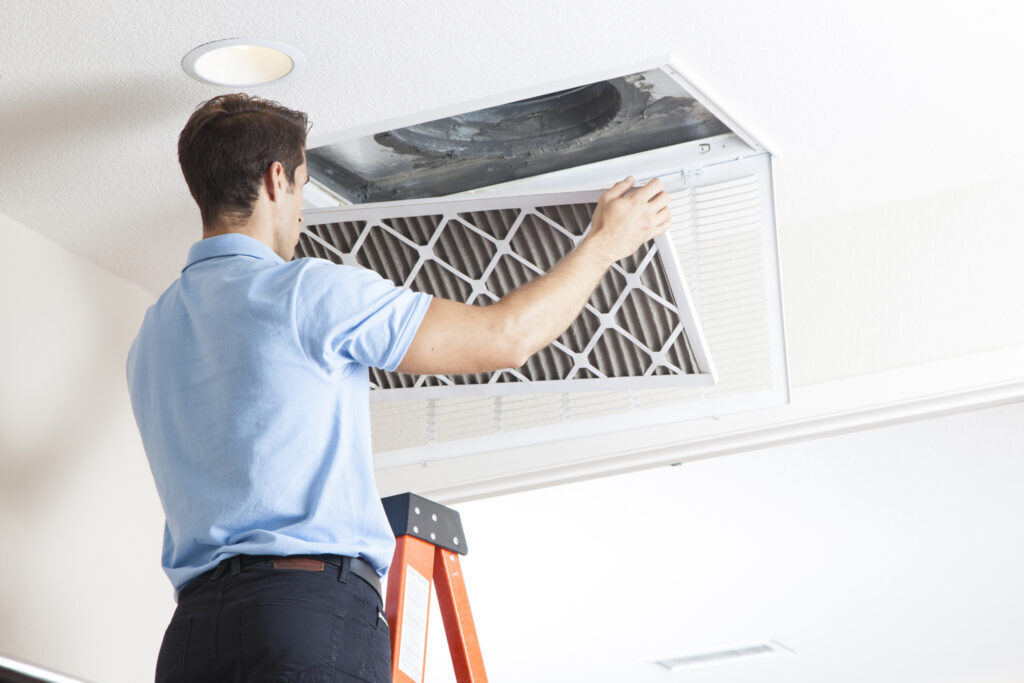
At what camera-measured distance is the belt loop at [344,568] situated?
44.9 inches

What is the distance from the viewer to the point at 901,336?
204 centimetres

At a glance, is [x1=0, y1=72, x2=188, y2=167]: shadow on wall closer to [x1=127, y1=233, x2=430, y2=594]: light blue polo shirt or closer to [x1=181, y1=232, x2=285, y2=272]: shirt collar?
[x1=181, y1=232, x2=285, y2=272]: shirt collar

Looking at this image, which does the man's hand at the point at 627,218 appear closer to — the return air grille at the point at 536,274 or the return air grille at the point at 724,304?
the return air grille at the point at 536,274

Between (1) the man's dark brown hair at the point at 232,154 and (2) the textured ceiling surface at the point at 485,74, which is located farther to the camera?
(2) the textured ceiling surface at the point at 485,74

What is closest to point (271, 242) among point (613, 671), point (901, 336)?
point (901, 336)

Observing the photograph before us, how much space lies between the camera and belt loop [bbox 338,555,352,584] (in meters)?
1.14

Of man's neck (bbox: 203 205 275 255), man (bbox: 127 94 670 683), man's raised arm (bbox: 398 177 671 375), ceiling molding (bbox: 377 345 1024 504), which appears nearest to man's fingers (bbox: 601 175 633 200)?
man's raised arm (bbox: 398 177 671 375)

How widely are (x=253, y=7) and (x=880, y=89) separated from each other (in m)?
0.97

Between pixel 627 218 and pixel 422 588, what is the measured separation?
23.8 inches

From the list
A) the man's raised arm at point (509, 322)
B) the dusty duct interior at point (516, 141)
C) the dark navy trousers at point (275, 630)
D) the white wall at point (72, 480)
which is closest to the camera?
the dark navy trousers at point (275, 630)

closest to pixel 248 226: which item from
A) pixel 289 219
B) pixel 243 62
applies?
pixel 289 219

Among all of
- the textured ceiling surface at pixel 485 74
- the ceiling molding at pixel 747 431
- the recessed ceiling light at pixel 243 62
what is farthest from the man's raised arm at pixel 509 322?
the ceiling molding at pixel 747 431

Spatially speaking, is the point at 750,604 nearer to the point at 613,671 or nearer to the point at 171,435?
the point at 613,671

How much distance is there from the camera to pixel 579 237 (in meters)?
1.62
